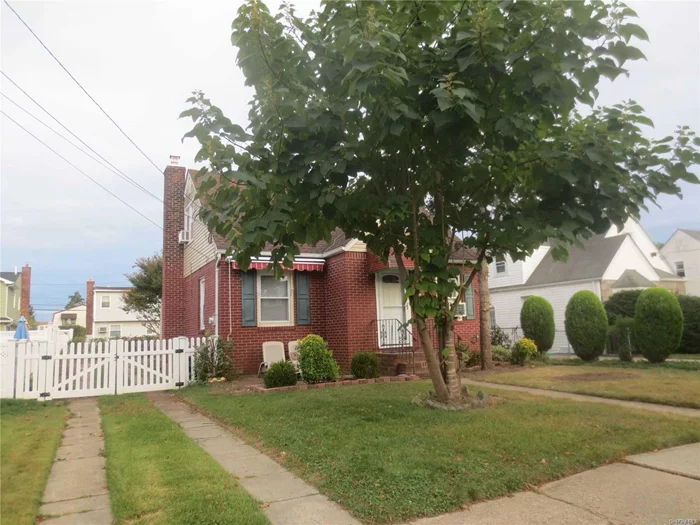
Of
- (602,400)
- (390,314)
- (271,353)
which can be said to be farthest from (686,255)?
(271,353)

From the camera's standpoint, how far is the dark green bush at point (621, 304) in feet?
65.6

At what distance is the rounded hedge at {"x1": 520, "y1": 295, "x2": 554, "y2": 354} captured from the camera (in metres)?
19.1

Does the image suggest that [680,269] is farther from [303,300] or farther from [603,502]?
[603,502]

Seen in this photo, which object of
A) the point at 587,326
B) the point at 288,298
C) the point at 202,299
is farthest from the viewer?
the point at 587,326

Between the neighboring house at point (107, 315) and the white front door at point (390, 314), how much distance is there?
110 ft

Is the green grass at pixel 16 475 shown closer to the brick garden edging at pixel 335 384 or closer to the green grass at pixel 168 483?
the green grass at pixel 168 483

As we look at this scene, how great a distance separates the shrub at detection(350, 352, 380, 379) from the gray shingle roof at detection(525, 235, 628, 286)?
42.5 feet

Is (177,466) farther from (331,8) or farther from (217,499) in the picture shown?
(331,8)

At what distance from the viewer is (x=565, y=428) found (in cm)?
627

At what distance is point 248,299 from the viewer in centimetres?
1344

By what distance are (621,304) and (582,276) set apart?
2341 millimetres

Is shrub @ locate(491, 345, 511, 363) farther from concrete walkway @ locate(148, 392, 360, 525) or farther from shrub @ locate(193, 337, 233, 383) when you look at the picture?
concrete walkway @ locate(148, 392, 360, 525)

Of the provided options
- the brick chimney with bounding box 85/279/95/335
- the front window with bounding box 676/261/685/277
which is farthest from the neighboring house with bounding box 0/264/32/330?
the front window with bounding box 676/261/685/277

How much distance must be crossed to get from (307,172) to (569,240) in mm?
3014
